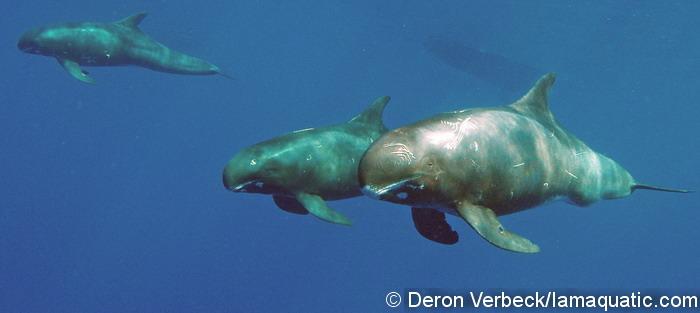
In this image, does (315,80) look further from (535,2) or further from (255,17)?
(535,2)

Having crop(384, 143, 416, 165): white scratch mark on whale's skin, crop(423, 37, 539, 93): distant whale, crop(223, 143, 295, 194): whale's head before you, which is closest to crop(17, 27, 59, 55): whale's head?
crop(223, 143, 295, 194): whale's head

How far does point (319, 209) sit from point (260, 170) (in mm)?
946

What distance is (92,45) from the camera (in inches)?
559

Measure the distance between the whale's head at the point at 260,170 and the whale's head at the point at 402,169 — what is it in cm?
298

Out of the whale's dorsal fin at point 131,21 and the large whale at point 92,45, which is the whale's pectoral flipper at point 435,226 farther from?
the whale's dorsal fin at point 131,21

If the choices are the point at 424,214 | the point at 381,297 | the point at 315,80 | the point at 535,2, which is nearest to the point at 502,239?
the point at 424,214

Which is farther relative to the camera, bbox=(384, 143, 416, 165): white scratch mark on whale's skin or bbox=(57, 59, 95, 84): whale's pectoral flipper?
bbox=(57, 59, 95, 84): whale's pectoral flipper

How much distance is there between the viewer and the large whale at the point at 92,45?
13909 mm

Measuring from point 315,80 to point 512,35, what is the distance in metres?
36.9

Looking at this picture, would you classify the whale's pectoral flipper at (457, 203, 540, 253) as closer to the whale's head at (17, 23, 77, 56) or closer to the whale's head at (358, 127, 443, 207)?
the whale's head at (358, 127, 443, 207)

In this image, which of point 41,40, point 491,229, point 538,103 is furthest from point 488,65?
point 491,229

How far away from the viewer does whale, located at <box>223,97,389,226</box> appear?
7.50 meters

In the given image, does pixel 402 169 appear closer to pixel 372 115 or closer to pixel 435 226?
pixel 435 226

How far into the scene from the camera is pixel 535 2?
110ft
